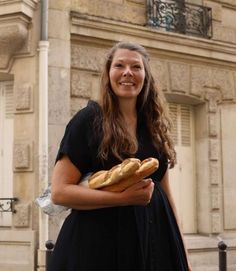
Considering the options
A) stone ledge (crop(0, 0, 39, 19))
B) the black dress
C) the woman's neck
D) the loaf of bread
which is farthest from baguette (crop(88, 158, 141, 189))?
stone ledge (crop(0, 0, 39, 19))

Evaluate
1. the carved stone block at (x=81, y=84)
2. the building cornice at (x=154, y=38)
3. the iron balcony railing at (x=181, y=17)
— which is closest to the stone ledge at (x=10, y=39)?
the building cornice at (x=154, y=38)

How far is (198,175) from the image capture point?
9.27 m

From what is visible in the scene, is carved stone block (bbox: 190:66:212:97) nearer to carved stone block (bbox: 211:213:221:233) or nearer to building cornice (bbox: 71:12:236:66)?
building cornice (bbox: 71:12:236:66)

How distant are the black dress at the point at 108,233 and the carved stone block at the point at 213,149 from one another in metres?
7.13

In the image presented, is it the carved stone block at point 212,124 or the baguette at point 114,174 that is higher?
the carved stone block at point 212,124

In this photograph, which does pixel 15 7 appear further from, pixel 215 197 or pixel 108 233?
pixel 108 233

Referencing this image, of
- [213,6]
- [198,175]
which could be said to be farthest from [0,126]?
[213,6]

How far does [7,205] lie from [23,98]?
1549mm

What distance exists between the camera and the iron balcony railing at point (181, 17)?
8750 millimetres

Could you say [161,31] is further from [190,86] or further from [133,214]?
[133,214]

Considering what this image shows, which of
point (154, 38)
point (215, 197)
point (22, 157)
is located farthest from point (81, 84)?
point (215, 197)

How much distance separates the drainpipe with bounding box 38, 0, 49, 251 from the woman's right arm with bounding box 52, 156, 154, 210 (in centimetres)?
539

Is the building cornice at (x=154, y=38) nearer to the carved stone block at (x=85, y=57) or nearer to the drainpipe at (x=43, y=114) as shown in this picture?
the carved stone block at (x=85, y=57)

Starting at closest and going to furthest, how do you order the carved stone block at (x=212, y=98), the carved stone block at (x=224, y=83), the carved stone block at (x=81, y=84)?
1. the carved stone block at (x=81, y=84)
2. the carved stone block at (x=212, y=98)
3. the carved stone block at (x=224, y=83)
